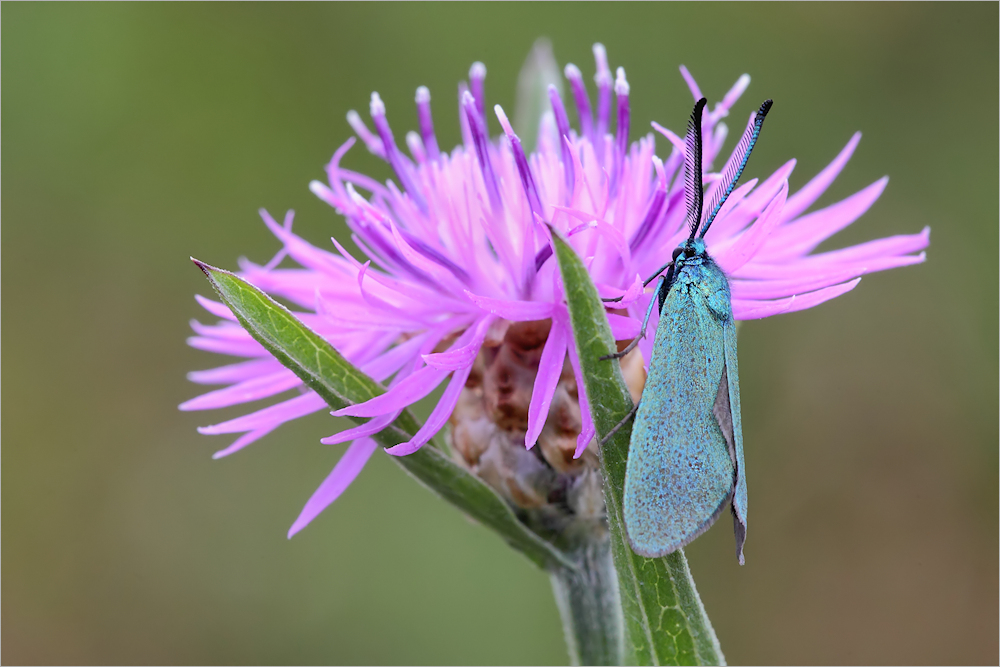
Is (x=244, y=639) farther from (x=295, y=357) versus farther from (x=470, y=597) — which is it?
(x=295, y=357)

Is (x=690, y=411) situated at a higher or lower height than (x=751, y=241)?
lower

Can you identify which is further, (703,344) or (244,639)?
(244,639)

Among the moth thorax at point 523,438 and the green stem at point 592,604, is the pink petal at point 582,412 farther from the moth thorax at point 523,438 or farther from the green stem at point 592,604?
the green stem at point 592,604

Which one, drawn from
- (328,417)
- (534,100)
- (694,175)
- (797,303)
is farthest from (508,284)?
(328,417)

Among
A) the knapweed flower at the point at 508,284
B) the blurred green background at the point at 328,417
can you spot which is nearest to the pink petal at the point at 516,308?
the knapweed flower at the point at 508,284

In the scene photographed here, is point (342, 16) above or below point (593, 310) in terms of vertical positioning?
above

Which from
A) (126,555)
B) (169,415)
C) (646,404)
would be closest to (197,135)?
(169,415)

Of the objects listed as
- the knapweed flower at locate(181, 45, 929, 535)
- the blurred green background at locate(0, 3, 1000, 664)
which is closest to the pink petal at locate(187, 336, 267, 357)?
the knapweed flower at locate(181, 45, 929, 535)

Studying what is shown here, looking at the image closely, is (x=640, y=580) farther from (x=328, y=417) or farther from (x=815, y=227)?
(x=328, y=417)
